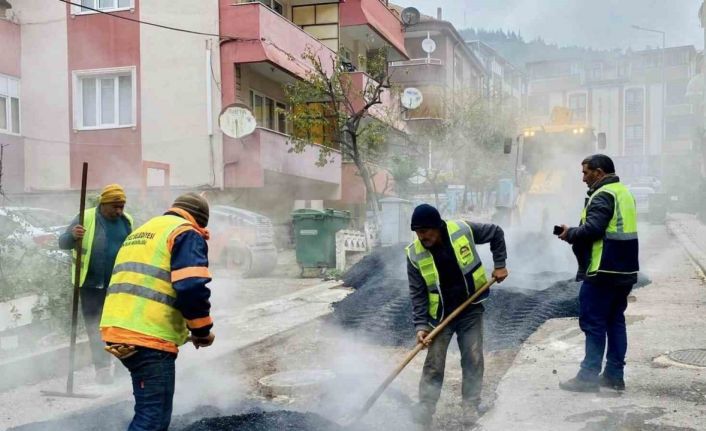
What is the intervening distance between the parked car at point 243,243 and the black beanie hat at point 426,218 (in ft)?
26.2

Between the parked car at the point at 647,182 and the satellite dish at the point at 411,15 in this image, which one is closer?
the parked car at the point at 647,182

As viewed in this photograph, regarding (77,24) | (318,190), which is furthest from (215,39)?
(318,190)

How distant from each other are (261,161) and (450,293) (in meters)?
10.6

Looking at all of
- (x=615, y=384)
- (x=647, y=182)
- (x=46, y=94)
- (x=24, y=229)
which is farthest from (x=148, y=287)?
(x=647, y=182)

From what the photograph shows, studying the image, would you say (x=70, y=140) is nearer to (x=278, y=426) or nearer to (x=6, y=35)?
(x=6, y=35)

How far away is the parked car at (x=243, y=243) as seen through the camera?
11.8 metres

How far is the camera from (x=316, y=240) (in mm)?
12062

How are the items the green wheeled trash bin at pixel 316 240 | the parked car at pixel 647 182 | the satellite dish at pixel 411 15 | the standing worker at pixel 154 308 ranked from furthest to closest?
the satellite dish at pixel 411 15, the parked car at pixel 647 182, the green wheeled trash bin at pixel 316 240, the standing worker at pixel 154 308

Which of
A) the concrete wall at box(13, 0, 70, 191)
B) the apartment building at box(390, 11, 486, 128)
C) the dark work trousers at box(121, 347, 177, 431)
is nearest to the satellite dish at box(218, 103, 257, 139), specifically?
the concrete wall at box(13, 0, 70, 191)

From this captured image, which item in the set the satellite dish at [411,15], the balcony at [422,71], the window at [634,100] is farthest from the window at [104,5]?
the balcony at [422,71]

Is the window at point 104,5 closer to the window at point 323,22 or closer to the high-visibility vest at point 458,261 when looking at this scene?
the window at point 323,22

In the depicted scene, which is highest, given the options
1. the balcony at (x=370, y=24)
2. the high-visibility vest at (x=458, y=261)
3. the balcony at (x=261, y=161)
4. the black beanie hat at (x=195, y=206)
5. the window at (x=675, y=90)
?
the balcony at (x=370, y=24)

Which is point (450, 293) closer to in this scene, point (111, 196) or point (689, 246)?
point (111, 196)

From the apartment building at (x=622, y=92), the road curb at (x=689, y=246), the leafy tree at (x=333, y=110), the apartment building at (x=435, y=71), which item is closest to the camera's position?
the apartment building at (x=622, y=92)
